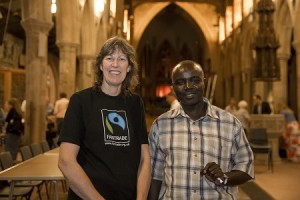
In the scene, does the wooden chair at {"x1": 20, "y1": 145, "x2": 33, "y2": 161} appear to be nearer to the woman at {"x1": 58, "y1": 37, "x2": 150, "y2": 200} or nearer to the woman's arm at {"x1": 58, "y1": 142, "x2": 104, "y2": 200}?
the woman at {"x1": 58, "y1": 37, "x2": 150, "y2": 200}

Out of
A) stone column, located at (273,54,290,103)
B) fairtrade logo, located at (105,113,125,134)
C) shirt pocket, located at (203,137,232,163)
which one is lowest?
shirt pocket, located at (203,137,232,163)

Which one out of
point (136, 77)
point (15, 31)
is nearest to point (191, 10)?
point (15, 31)

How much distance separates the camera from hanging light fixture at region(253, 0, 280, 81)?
35.5ft

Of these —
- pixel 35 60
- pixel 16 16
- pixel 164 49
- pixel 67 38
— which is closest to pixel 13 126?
pixel 35 60

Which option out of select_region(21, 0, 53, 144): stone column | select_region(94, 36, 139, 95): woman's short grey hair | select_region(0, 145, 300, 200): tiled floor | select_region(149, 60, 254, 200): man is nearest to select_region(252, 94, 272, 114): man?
select_region(0, 145, 300, 200): tiled floor

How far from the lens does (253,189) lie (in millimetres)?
7188

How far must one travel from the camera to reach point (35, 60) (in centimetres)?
1048

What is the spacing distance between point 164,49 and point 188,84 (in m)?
39.8

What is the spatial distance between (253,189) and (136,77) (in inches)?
212

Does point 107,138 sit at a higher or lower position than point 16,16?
lower

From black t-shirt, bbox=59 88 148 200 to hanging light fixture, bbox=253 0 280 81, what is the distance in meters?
9.20

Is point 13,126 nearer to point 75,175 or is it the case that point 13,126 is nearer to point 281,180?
point 281,180

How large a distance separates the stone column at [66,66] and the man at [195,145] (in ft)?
39.1

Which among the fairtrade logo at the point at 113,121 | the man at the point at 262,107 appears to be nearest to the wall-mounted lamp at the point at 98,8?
the man at the point at 262,107
